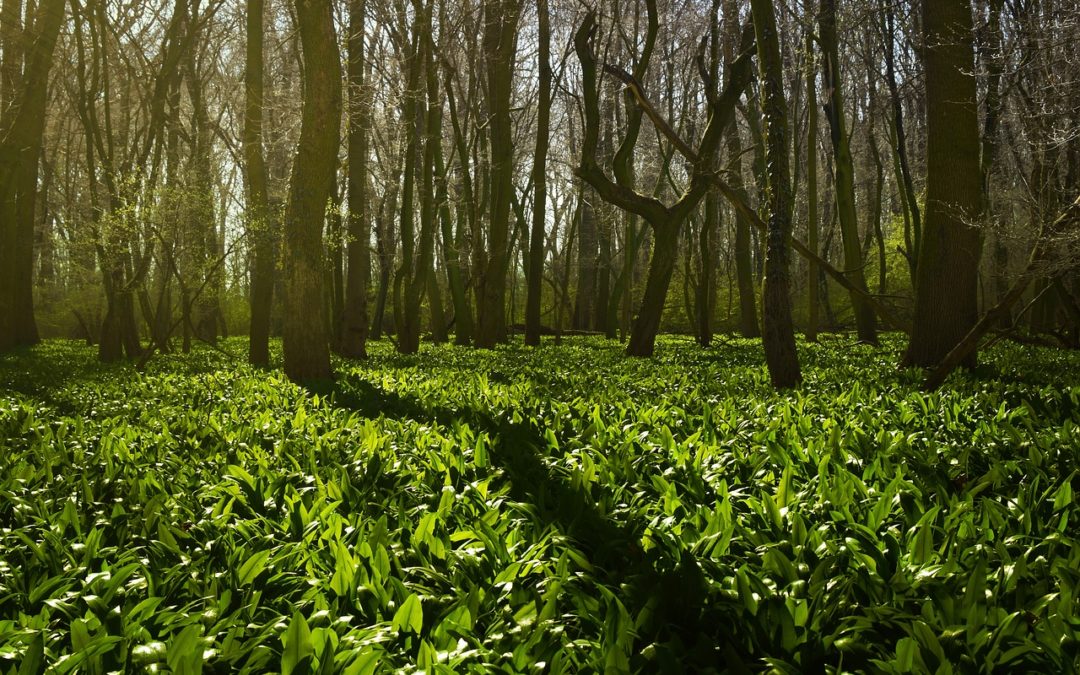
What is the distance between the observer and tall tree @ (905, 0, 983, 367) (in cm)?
920

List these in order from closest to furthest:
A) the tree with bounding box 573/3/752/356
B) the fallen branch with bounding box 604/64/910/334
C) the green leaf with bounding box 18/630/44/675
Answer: the green leaf with bounding box 18/630/44/675 < the fallen branch with bounding box 604/64/910/334 < the tree with bounding box 573/3/752/356

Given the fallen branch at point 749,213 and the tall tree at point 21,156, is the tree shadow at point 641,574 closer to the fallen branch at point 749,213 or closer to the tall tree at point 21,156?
the fallen branch at point 749,213

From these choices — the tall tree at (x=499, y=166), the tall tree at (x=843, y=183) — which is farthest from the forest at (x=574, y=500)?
the tall tree at (x=499, y=166)

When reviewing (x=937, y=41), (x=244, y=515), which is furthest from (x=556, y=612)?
(x=937, y=41)

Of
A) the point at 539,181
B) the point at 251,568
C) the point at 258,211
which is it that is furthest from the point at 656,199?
the point at 251,568

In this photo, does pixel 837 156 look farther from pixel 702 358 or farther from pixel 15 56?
pixel 15 56

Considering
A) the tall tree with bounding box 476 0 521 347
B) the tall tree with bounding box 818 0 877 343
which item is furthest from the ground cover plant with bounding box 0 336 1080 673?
the tall tree with bounding box 818 0 877 343

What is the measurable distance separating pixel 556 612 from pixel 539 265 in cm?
1723

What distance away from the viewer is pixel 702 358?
42.6ft

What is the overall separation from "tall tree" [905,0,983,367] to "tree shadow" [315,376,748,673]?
683cm

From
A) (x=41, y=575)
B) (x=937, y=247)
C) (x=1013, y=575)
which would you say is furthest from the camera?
(x=937, y=247)

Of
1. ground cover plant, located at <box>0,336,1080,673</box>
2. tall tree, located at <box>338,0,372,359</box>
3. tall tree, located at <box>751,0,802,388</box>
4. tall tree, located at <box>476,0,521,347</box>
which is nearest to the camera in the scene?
ground cover plant, located at <box>0,336,1080,673</box>

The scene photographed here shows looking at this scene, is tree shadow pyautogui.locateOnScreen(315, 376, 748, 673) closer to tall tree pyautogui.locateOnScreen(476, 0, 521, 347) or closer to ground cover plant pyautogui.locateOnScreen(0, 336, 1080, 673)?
ground cover plant pyautogui.locateOnScreen(0, 336, 1080, 673)

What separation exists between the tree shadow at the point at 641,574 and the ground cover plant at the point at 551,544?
1 cm
